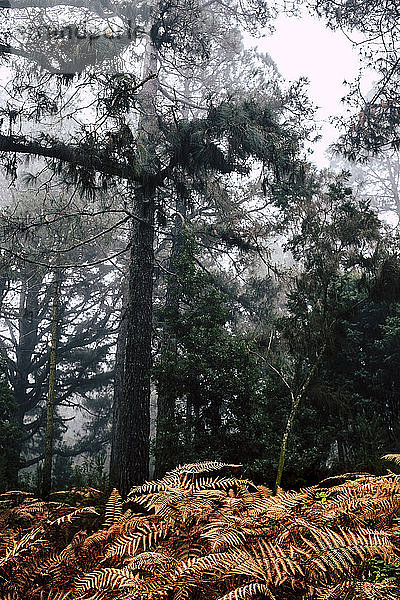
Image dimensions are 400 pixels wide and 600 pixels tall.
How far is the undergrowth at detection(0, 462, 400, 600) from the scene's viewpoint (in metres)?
1.42

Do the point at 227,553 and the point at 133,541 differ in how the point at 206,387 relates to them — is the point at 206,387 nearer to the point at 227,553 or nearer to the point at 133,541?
the point at 133,541

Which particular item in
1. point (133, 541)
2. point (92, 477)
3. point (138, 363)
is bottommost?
point (92, 477)

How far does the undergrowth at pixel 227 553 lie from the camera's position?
1415mm

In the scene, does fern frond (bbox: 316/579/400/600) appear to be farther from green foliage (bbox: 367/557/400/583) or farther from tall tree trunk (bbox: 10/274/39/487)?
tall tree trunk (bbox: 10/274/39/487)

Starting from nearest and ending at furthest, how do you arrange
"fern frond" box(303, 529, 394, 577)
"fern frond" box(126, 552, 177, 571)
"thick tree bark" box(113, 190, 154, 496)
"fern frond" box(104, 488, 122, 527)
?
"fern frond" box(303, 529, 394, 577) < "fern frond" box(126, 552, 177, 571) < "fern frond" box(104, 488, 122, 527) < "thick tree bark" box(113, 190, 154, 496)

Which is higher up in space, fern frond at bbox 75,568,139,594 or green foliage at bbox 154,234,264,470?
green foliage at bbox 154,234,264,470

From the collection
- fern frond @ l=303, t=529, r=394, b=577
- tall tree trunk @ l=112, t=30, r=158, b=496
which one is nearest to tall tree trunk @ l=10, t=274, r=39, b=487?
tall tree trunk @ l=112, t=30, r=158, b=496

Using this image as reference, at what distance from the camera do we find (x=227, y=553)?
1.50 metres

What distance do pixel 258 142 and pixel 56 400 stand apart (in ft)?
32.3

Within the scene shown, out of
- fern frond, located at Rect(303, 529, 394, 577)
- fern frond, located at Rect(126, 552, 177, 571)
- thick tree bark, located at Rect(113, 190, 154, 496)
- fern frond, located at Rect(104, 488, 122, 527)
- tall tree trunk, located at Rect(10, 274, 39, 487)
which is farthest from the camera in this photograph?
tall tree trunk, located at Rect(10, 274, 39, 487)

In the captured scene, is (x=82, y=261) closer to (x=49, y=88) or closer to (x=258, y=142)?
(x=49, y=88)

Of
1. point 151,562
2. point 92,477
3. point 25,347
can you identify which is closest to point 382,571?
point 151,562

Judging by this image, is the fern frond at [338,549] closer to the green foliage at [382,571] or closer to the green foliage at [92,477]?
the green foliage at [382,571]

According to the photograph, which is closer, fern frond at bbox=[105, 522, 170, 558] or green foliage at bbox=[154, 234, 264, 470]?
fern frond at bbox=[105, 522, 170, 558]
